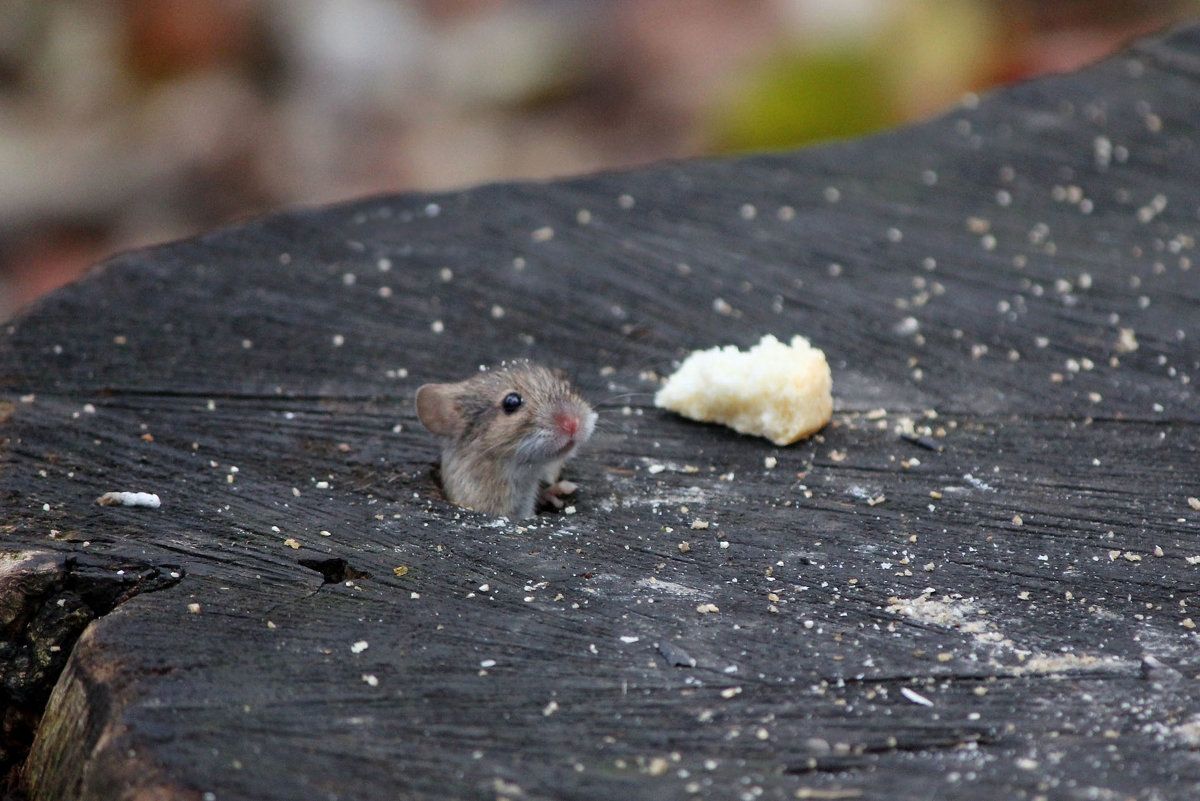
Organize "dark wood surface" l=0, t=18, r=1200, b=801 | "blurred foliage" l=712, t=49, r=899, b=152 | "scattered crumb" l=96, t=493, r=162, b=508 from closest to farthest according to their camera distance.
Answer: "dark wood surface" l=0, t=18, r=1200, b=801, "scattered crumb" l=96, t=493, r=162, b=508, "blurred foliage" l=712, t=49, r=899, b=152

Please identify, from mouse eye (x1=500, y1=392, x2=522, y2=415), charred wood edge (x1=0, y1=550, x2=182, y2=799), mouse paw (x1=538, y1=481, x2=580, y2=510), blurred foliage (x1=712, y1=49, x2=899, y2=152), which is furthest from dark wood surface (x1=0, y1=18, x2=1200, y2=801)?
blurred foliage (x1=712, y1=49, x2=899, y2=152)

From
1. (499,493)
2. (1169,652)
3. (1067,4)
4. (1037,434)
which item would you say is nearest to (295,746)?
(499,493)

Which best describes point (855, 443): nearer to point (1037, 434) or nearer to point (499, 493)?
point (1037, 434)

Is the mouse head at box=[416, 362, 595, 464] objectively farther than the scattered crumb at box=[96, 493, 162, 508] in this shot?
Yes

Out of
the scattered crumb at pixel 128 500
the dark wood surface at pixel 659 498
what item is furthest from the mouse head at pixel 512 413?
the scattered crumb at pixel 128 500

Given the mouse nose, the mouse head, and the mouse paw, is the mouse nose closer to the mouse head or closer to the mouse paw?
the mouse head

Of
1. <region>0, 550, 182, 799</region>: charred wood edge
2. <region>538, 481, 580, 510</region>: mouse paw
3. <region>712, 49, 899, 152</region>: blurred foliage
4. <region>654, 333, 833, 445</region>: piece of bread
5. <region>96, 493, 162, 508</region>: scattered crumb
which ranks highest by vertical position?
<region>712, 49, 899, 152</region>: blurred foliage
